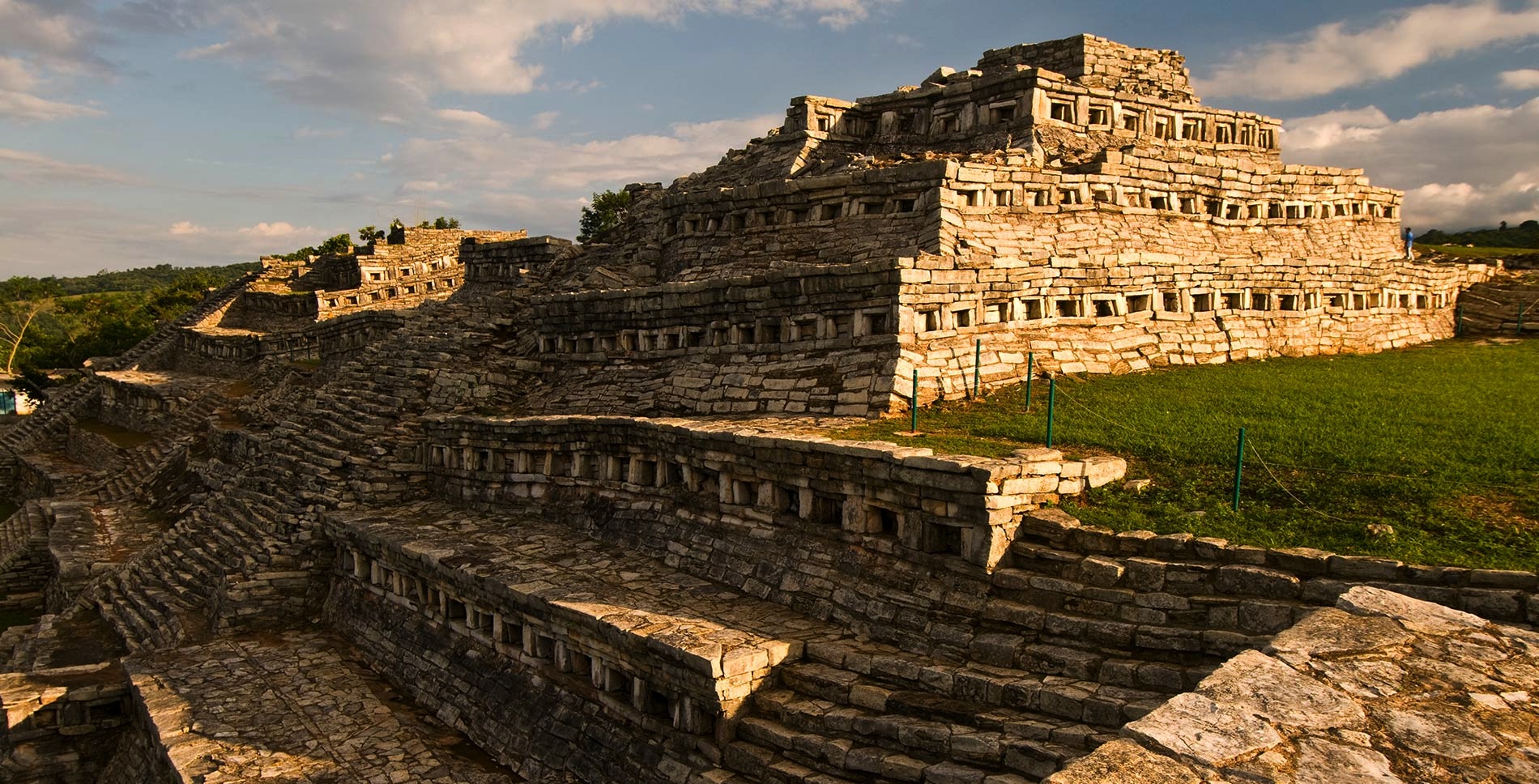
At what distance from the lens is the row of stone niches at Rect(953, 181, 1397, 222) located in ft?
57.1

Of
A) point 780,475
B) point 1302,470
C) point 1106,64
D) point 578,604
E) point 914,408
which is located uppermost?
point 1106,64

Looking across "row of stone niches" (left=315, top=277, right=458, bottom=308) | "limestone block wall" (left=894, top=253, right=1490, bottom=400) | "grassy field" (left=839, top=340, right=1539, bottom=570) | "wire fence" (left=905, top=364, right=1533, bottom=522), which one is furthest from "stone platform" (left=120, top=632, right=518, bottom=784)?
"row of stone niches" (left=315, top=277, right=458, bottom=308)

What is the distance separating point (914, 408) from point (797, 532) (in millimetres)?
2063

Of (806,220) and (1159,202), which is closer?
(806,220)

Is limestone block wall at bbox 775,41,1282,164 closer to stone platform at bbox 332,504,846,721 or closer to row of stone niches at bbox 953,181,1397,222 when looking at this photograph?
row of stone niches at bbox 953,181,1397,222

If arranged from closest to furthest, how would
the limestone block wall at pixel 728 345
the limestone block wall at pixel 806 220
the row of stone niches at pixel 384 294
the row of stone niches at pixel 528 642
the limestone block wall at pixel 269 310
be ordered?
1. the row of stone niches at pixel 528 642
2. the limestone block wall at pixel 728 345
3. the limestone block wall at pixel 806 220
4. the row of stone niches at pixel 384 294
5. the limestone block wall at pixel 269 310

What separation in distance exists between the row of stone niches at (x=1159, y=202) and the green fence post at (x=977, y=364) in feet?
13.9

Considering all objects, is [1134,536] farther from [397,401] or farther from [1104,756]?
[397,401]

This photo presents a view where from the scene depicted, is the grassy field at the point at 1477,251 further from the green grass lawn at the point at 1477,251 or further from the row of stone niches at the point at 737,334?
the row of stone niches at the point at 737,334

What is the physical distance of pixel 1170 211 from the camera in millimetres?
19250

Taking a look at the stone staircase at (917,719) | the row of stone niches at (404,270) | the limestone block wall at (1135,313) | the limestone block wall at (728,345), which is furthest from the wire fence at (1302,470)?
the row of stone niches at (404,270)

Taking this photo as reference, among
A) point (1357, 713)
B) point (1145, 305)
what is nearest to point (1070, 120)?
A: point (1145, 305)

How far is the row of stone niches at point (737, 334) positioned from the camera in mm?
13625

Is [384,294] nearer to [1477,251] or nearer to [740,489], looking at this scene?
[740,489]
